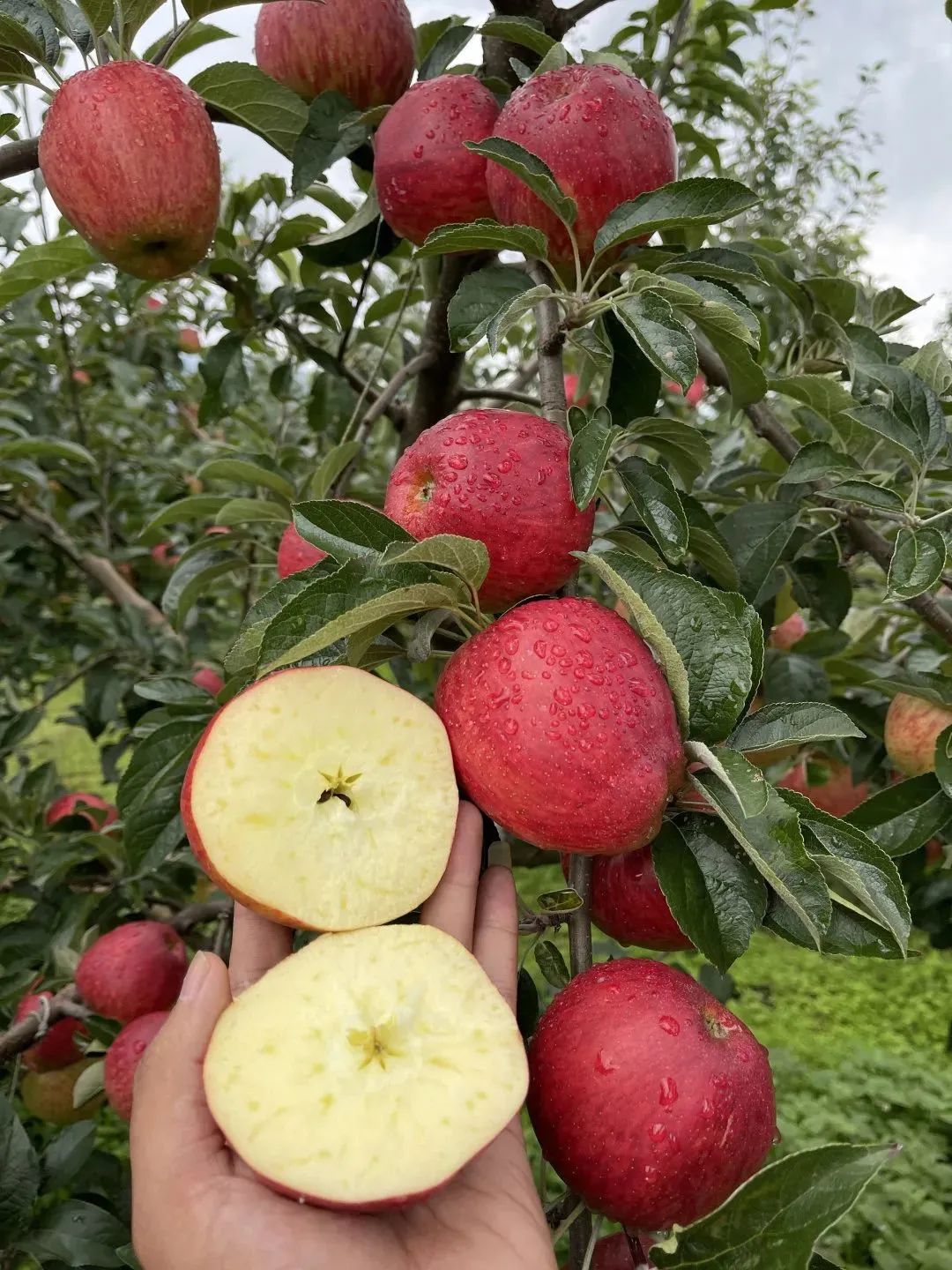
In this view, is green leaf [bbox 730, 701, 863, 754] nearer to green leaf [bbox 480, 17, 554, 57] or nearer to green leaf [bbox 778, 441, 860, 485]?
green leaf [bbox 778, 441, 860, 485]

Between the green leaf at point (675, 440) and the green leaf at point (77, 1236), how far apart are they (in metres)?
1.05

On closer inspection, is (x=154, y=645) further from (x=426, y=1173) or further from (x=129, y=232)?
(x=426, y=1173)

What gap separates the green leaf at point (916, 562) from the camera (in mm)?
829

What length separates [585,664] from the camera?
2.23ft

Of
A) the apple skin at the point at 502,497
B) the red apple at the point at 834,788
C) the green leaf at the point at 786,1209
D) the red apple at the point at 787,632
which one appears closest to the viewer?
the green leaf at the point at 786,1209

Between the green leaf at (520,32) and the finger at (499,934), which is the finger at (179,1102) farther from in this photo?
the green leaf at (520,32)

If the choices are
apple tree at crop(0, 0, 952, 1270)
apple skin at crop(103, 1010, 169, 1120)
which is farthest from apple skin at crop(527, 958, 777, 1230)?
apple skin at crop(103, 1010, 169, 1120)

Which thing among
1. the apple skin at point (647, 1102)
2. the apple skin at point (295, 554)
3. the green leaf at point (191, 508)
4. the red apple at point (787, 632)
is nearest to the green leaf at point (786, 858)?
the apple skin at point (647, 1102)

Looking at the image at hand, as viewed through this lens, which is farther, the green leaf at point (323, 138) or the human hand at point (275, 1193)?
the green leaf at point (323, 138)

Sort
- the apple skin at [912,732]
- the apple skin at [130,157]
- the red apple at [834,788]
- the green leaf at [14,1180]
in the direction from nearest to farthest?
the apple skin at [130,157]
the green leaf at [14,1180]
the apple skin at [912,732]
the red apple at [834,788]

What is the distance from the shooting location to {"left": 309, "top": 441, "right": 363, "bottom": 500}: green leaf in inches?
43.6

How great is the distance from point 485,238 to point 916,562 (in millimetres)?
475

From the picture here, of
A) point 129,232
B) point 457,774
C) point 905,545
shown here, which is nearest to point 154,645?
point 129,232

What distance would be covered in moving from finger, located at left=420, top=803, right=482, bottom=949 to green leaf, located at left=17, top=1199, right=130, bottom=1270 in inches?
27.4
